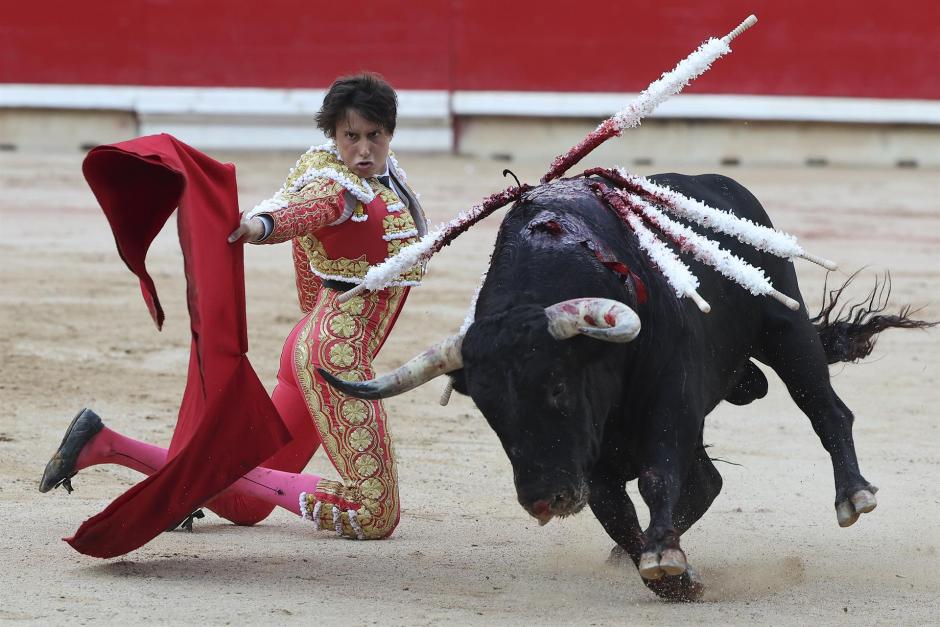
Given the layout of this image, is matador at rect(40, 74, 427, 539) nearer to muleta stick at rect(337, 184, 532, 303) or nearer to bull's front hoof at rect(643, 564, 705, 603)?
muleta stick at rect(337, 184, 532, 303)

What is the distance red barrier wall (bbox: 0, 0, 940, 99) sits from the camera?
10992 mm

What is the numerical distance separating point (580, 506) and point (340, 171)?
0.99 metres

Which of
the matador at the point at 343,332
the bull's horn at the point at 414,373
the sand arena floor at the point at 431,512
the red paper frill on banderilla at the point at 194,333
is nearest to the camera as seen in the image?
the bull's horn at the point at 414,373

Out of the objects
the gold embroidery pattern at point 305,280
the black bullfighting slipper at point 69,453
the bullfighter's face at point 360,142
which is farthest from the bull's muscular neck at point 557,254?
the black bullfighting slipper at point 69,453

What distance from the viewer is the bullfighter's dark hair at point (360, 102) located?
3.22 metres

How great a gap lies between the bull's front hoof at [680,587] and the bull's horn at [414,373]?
0.56 metres

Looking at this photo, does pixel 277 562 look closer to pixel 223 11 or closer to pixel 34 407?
pixel 34 407

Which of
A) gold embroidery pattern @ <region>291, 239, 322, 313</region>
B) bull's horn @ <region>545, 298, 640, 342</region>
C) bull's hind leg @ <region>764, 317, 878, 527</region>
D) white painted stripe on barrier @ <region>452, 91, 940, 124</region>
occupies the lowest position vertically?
bull's hind leg @ <region>764, 317, 878, 527</region>

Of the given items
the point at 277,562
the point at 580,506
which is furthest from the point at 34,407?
the point at 580,506

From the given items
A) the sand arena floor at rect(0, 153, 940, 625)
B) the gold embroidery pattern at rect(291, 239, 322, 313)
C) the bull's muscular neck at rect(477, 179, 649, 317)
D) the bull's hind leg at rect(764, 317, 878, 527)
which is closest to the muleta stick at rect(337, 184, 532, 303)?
the bull's muscular neck at rect(477, 179, 649, 317)

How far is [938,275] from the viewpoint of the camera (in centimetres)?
734

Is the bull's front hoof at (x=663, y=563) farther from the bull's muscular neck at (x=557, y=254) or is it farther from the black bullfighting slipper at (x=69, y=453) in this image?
the black bullfighting slipper at (x=69, y=453)

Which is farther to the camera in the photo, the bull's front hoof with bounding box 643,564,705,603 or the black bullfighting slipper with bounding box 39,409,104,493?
the black bullfighting slipper with bounding box 39,409,104,493

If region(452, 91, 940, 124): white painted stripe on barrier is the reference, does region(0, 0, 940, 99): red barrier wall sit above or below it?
above
